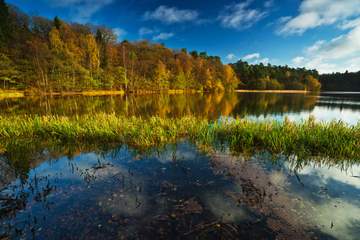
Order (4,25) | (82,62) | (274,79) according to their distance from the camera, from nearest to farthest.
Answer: (4,25) → (82,62) → (274,79)

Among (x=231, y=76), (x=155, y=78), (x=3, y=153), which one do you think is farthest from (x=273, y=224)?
(x=231, y=76)

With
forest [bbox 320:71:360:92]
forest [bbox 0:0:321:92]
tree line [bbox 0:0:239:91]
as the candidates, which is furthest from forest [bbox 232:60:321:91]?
tree line [bbox 0:0:239:91]

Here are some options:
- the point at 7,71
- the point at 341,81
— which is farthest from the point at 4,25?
the point at 341,81

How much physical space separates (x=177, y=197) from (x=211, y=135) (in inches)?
240

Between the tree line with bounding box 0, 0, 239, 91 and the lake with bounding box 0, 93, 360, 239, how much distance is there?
4464 cm

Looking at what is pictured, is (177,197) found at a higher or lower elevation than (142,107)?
lower

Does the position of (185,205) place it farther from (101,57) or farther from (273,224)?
(101,57)

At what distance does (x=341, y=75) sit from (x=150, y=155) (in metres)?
171

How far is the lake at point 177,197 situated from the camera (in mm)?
4031

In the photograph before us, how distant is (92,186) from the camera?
19.2 ft

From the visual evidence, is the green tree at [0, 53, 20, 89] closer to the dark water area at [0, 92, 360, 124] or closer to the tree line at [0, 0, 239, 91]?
the tree line at [0, 0, 239, 91]

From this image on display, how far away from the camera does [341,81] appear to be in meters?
133

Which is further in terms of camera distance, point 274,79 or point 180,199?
point 274,79

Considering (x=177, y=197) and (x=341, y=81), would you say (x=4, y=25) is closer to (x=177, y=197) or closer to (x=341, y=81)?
(x=177, y=197)
